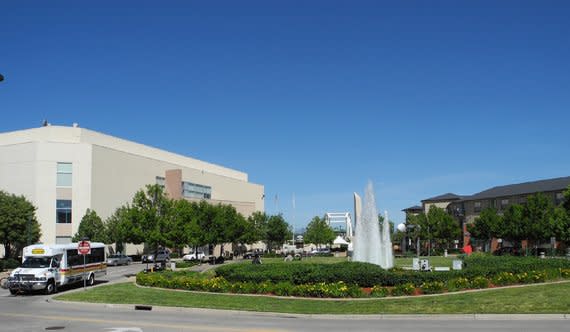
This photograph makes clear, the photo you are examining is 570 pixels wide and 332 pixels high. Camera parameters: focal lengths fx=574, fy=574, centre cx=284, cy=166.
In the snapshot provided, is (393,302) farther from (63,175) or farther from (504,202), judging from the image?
(504,202)

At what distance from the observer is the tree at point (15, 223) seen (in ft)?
203

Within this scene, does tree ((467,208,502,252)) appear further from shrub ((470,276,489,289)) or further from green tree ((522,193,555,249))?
shrub ((470,276,489,289))

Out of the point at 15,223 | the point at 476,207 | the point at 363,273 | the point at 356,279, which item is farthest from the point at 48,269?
the point at 476,207

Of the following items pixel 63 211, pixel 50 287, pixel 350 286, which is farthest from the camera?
pixel 63 211

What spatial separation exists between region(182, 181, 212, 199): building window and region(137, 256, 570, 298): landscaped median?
65.5 m

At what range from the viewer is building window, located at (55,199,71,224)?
Answer: 7119 cm

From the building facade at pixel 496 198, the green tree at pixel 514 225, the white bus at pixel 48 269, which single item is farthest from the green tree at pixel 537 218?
the white bus at pixel 48 269

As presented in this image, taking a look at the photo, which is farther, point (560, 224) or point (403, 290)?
point (560, 224)

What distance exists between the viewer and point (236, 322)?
18.8 metres

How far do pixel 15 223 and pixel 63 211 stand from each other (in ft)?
29.6

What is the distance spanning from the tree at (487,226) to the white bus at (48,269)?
62.6 meters

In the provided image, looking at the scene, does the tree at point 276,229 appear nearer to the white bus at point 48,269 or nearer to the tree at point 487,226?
the tree at point 487,226

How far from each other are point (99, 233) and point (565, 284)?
56256 millimetres

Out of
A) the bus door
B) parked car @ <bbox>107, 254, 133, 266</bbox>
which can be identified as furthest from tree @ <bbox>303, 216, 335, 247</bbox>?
the bus door
